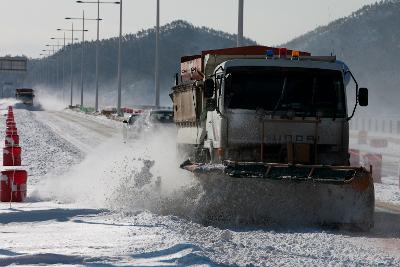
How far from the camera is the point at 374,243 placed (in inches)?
415

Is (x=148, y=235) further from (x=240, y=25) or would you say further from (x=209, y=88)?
(x=240, y=25)

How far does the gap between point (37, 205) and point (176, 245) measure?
15.6 feet

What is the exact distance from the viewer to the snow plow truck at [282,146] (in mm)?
11844

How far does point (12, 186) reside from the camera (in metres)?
14.1

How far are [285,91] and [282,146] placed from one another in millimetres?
807

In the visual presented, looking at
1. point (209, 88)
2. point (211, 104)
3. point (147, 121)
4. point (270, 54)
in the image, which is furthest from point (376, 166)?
point (147, 121)

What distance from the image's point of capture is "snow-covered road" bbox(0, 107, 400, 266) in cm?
872

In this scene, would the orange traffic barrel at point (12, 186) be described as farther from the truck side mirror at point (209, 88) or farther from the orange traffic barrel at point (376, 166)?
the orange traffic barrel at point (376, 166)

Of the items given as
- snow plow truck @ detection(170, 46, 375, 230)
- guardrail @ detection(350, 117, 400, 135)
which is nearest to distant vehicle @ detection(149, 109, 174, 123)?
snow plow truck @ detection(170, 46, 375, 230)

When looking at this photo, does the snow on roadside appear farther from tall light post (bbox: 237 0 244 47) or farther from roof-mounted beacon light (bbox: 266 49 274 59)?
tall light post (bbox: 237 0 244 47)

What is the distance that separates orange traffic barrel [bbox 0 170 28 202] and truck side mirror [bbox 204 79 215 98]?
325cm

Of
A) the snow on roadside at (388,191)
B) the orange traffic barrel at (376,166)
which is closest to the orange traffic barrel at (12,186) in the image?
the snow on roadside at (388,191)

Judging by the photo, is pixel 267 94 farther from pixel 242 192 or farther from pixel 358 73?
pixel 358 73

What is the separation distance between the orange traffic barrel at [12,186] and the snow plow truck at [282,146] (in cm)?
276
